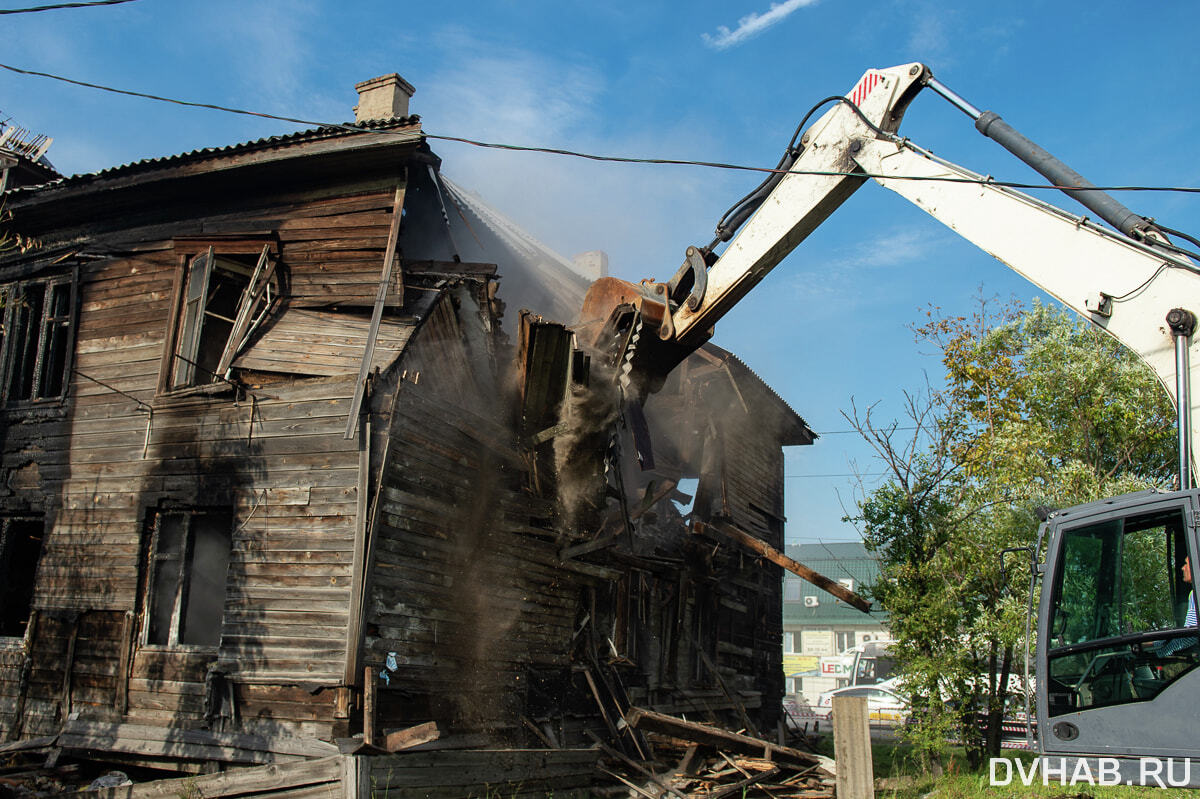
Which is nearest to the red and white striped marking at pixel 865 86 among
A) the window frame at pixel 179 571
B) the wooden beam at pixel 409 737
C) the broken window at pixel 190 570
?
the wooden beam at pixel 409 737

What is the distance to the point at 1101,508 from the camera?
229 inches

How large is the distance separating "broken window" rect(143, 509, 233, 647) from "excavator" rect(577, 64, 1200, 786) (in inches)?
320

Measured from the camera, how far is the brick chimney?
1389 centimetres

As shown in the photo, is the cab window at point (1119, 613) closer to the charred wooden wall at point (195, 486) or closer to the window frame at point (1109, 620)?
the window frame at point (1109, 620)

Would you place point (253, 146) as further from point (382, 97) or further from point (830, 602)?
point (830, 602)

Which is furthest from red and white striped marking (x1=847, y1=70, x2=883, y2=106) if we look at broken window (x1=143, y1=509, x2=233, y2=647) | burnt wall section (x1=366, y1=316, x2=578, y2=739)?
broken window (x1=143, y1=509, x2=233, y2=647)

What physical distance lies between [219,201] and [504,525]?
6.01 m

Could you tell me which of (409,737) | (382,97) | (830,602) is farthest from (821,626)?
(409,737)

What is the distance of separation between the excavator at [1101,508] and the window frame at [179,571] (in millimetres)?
8031

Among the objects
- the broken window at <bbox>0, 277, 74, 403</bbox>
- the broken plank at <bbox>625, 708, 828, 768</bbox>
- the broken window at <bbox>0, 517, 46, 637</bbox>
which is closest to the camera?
the broken plank at <bbox>625, 708, 828, 768</bbox>

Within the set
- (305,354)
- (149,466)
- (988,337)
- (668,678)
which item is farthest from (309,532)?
(988,337)

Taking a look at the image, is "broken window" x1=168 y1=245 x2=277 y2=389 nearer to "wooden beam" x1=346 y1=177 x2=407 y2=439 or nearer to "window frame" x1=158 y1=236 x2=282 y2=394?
"window frame" x1=158 y1=236 x2=282 y2=394

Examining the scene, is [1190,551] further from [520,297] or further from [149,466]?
[520,297]

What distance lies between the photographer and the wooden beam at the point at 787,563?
13.4 m
